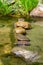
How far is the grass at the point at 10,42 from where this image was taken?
3975mm

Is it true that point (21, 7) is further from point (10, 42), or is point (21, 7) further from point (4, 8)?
point (10, 42)

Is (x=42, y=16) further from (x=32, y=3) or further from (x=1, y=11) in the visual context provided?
(x=1, y=11)

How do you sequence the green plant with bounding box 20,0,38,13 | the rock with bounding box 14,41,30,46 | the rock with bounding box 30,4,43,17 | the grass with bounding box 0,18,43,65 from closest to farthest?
the grass with bounding box 0,18,43,65
the rock with bounding box 14,41,30,46
the rock with bounding box 30,4,43,17
the green plant with bounding box 20,0,38,13

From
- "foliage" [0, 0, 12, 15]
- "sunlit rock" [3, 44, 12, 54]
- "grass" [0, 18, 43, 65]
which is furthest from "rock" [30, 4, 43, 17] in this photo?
"sunlit rock" [3, 44, 12, 54]

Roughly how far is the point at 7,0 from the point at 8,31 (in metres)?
3.58

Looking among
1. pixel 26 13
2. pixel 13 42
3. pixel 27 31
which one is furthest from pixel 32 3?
pixel 13 42

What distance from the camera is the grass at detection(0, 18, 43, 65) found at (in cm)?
397

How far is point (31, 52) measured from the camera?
4160 millimetres

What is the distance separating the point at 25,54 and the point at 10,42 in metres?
0.96

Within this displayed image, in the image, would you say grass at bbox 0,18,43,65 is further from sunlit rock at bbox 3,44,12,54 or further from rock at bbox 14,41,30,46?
rock at bbox 14,41,30,46

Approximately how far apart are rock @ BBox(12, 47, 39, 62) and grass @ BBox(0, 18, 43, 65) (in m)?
0.10

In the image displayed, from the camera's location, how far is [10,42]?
16.3 ft

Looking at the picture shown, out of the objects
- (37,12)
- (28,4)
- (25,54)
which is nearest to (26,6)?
(28,4)

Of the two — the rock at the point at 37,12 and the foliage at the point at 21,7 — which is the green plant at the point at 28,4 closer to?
the foliage at the point at 21,7
